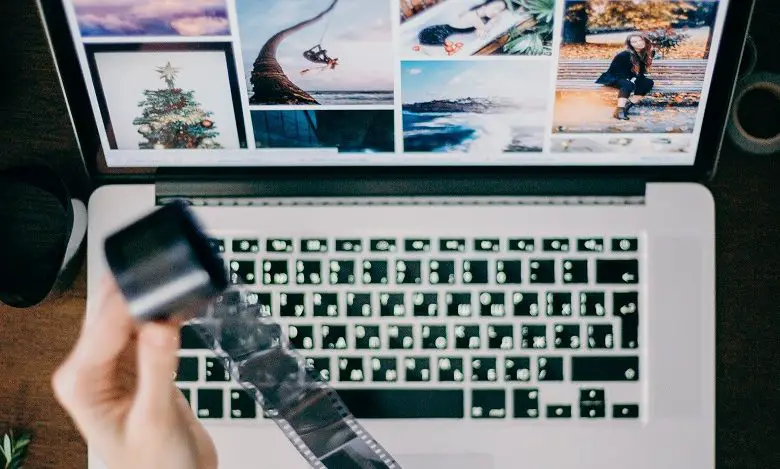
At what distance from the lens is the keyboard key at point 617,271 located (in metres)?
0.64

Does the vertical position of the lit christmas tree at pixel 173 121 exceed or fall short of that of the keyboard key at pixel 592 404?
it exceeds it

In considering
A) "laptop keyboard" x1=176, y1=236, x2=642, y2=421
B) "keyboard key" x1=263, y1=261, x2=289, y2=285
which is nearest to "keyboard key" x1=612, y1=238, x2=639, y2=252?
"laptop keyboard" x1=176, y1=236, x2=642, y2=421

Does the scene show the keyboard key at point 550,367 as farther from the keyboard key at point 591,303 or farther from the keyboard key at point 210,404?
the keyboard key at point 210,404

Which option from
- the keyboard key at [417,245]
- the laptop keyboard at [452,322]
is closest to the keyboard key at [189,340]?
the laptop keyboard at [452,322]

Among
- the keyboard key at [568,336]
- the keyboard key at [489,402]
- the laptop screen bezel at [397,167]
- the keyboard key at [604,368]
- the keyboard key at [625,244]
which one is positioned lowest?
the keyboard key at [489,402]

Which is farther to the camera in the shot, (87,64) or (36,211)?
(36,211)

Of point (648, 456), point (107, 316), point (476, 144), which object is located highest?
point (476, 144)

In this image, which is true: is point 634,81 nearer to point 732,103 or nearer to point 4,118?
point 732,103

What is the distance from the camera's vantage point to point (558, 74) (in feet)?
1.96

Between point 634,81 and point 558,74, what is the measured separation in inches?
2.7

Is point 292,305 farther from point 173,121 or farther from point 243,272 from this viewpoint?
point 173,121

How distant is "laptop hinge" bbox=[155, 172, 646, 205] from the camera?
2.14 ft

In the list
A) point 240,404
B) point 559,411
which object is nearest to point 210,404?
point 240,404

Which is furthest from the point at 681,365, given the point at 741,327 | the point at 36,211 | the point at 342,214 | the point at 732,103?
the point at 36,211
